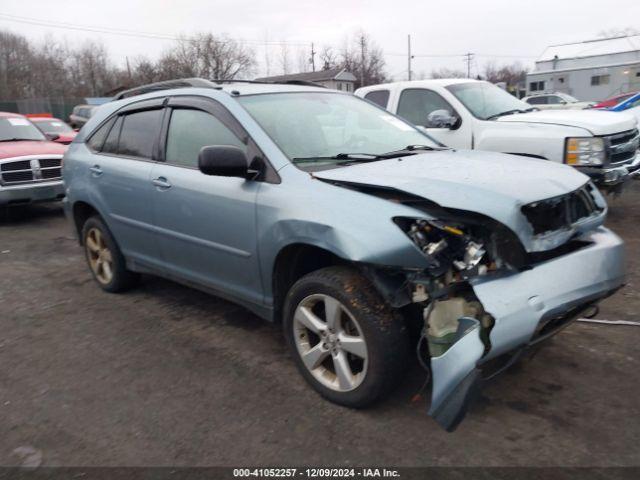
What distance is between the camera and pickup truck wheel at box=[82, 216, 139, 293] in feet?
15.7

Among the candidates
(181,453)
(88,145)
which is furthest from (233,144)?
(88,145)

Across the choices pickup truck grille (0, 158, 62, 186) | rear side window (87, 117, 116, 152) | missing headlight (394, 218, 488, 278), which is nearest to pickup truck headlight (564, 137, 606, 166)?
missing headlight (394, 218, 488, 278)

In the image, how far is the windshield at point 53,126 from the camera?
548 inches

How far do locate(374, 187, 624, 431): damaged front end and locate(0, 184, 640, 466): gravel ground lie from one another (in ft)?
1.34

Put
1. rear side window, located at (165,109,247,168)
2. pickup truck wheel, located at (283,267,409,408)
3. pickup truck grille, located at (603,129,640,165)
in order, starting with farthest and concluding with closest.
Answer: pickup truck grille, located at (603,129,640,165) → rear side window, located at (165,109,247,168) → pickup truck wheel, located at (283,267,409,408)

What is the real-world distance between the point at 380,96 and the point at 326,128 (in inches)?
165

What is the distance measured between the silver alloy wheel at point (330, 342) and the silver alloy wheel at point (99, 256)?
2.50m

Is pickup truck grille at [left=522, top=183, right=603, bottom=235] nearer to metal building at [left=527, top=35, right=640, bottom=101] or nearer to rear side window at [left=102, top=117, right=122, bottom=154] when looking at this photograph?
rear side window at [left=102, top=117, right=122, bottom=154]

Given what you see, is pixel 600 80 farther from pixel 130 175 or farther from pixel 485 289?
pixel 485 289

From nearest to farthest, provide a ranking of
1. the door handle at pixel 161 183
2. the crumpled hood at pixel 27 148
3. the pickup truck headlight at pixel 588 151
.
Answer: the door handle at pixel 161 183 < the pickup truck headlight at pixel 588 151 < the crumpled hood at pixel 27 148

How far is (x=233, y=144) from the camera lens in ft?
11.6

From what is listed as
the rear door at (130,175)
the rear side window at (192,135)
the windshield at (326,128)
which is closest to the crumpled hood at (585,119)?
the windshield at (326,128)

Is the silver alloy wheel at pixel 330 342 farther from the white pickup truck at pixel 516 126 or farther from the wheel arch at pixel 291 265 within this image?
the white pickup truck at pixel 516 126

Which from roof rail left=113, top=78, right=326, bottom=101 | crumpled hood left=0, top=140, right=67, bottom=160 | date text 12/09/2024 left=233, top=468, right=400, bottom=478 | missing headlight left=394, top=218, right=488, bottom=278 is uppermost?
roof rail left=113, top=78, right=326, bottom=101
